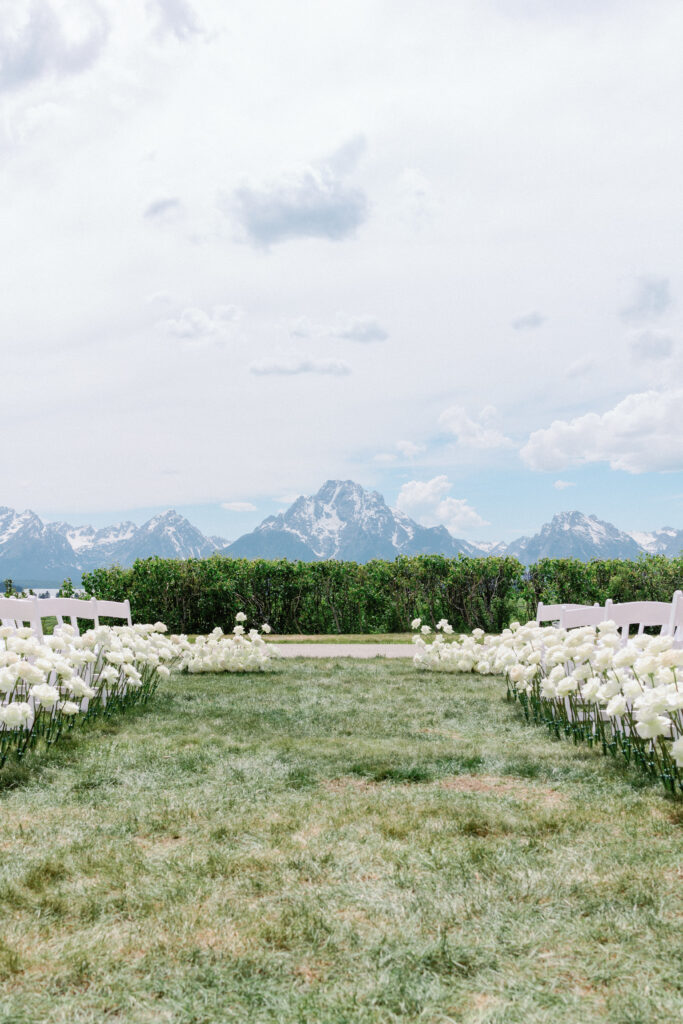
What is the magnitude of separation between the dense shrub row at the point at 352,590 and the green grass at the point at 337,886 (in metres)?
9.75

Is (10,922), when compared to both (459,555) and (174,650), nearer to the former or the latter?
(174,650)

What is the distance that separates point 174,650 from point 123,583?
721cm

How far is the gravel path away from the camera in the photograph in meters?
11.1

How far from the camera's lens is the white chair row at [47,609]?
241 inches

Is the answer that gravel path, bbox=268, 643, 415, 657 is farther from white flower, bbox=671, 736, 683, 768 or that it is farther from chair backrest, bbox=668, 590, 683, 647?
white flower, bbox=671, 736, 683, 768

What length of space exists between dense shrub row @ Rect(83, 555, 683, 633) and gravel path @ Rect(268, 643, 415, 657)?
7.77ft

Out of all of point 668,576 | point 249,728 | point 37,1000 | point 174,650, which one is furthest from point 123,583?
point 37,1000

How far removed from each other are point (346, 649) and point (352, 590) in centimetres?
330

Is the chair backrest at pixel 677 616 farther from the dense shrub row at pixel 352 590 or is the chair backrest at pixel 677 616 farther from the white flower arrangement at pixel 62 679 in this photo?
the dense shrub row at pixel 352 590

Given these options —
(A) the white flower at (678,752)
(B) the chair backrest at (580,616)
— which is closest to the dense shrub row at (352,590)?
(B) the chair backrest at (580,616)

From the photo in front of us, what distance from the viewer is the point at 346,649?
38.5ft

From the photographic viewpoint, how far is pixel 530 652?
6.69 meters

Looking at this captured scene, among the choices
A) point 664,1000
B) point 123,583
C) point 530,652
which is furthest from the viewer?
point 123,583

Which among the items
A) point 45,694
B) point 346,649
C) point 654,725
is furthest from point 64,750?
point 346,649
